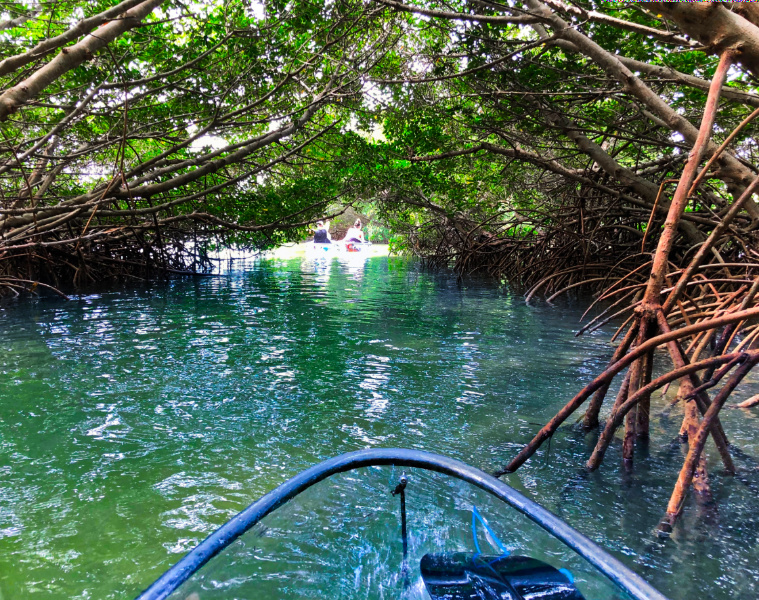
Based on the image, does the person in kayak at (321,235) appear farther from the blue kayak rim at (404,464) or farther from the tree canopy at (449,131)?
the blue kayak rim at (404,464)

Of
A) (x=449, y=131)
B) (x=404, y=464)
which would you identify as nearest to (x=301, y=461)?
(x=404, y=464)

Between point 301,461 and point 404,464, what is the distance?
1.18 meters

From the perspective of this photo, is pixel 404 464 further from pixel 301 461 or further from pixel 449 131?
pixel 449 131

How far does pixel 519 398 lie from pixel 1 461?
9.41 feet

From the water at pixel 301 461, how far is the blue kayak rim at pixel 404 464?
103 mm

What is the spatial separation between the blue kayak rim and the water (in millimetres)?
103

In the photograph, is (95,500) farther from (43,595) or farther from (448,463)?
(448,463)

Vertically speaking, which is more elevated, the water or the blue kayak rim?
the blue kayak rim

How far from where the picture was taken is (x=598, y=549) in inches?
40.1

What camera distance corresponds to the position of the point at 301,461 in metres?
2.39

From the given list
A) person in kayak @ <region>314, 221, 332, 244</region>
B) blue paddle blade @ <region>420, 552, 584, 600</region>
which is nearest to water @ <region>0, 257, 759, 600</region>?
blue paddle blade @ <region>420, 552, 584, 600</region>

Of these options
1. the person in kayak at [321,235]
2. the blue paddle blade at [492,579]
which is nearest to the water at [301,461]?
the blue paddle blade at [492,579]

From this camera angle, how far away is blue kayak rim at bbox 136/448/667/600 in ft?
3.01

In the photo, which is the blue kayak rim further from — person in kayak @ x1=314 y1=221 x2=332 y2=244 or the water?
person in kayak @ x1=314 y1=221 x2=332 y2=244
